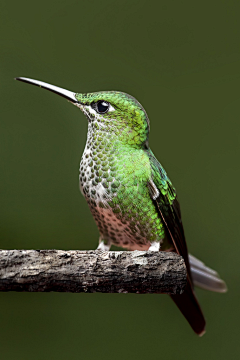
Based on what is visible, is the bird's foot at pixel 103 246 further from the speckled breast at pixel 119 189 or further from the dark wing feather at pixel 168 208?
the dark wing feather at pixel 168 208

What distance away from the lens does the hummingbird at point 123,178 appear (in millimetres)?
1438

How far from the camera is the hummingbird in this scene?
4.72 feet

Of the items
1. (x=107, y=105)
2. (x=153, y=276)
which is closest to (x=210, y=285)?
(x=153, y=276)

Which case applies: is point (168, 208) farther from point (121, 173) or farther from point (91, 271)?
point (91, 271)

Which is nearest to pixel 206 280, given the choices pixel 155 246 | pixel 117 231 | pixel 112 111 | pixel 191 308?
pixel 191 308

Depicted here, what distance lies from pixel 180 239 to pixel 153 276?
0.30 m

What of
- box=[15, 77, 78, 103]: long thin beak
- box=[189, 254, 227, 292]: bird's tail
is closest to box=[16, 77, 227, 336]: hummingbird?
box=[15, 77, 78, 103]: long thin beak

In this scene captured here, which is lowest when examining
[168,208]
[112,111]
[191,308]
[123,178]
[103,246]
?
[191,308]

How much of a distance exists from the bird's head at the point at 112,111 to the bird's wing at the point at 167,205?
13 cm

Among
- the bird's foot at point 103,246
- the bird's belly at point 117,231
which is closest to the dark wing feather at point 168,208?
the bird's belly at point 117,231

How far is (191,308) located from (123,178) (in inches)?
26.6

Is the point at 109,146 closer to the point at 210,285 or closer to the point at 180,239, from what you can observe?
the point at 180,239

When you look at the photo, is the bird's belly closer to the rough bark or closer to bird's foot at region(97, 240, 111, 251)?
bird's foot at region(97, 240, 111, 251)

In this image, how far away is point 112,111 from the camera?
1491 mm
